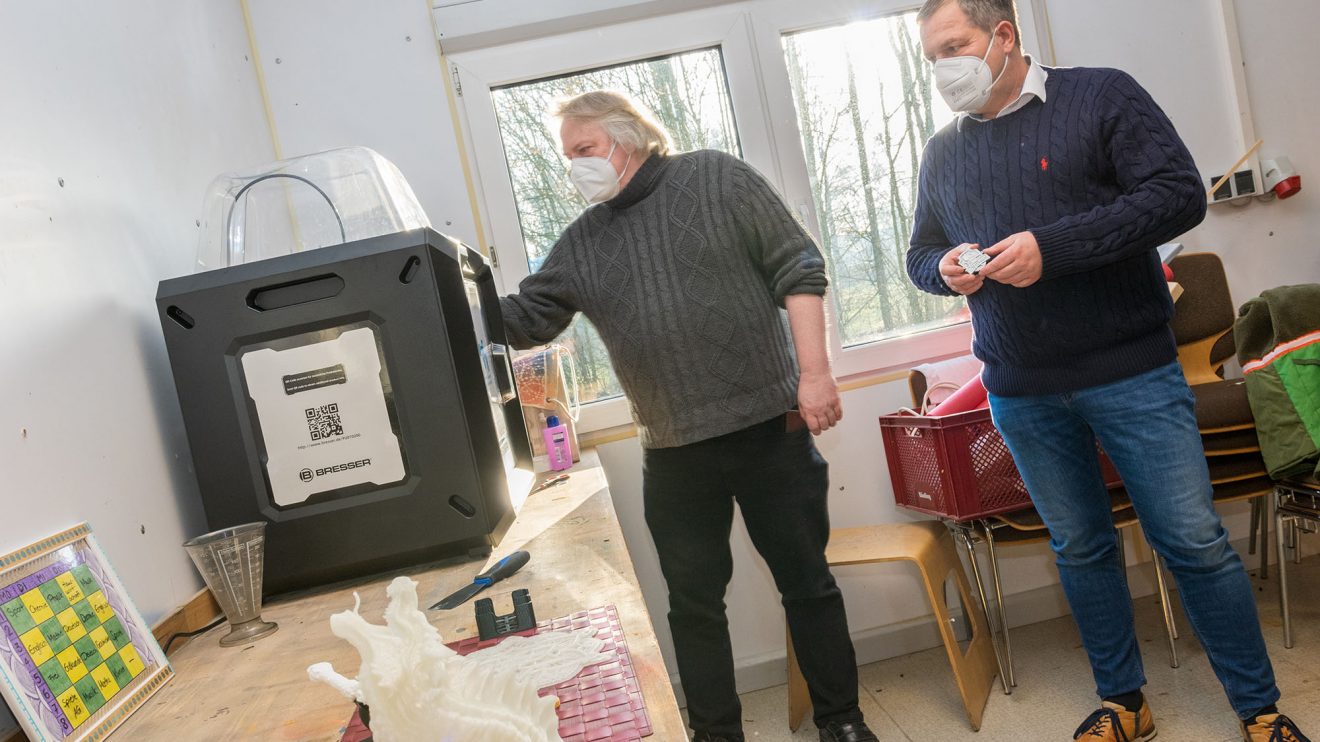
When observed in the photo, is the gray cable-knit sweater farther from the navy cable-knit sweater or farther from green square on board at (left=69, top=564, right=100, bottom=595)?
green square on board at (left=69, top=564, right=100, bottom=595)

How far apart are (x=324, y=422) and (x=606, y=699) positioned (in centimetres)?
69

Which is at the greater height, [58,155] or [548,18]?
[548,18]

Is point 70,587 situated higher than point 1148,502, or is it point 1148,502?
point 70,587

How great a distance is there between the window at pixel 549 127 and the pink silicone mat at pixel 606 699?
1.89 metres

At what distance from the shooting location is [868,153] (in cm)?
→ 268

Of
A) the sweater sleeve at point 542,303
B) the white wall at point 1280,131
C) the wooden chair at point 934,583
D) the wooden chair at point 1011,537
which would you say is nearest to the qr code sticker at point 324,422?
the sweater sleeve at point 542,303

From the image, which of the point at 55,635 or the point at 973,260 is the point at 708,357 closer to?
the point at 973,260

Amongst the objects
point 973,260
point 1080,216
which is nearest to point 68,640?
point 973,260

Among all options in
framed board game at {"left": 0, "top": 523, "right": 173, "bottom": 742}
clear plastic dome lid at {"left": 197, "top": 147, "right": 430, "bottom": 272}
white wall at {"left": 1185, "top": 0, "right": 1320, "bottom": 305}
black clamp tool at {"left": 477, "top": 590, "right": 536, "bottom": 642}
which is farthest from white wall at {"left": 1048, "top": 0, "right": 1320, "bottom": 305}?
framed board game at {"left": 0, "top": 523, "right": 173, "bottom": 742}

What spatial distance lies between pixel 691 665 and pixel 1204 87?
2286 millimetres

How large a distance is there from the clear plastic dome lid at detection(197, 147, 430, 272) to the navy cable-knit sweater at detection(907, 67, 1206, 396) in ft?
3.72

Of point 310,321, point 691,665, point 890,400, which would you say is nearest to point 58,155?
point 310,321

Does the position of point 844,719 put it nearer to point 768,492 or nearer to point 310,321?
point 768,492

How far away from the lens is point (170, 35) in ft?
5.64
